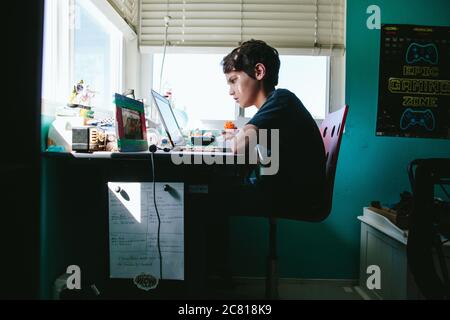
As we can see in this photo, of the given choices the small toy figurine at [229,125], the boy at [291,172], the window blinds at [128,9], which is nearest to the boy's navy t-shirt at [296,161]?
the boy at [291,172]

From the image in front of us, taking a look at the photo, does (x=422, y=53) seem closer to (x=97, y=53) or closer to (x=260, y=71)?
(x=260, y=71)

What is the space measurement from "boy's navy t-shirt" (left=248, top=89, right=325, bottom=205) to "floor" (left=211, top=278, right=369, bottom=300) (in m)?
0.85

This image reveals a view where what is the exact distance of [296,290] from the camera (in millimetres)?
1829

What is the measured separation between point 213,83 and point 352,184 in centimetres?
129

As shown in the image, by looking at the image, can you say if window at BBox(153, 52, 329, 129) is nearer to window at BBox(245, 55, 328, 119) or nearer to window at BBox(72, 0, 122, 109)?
window at BBox(245, 55, 328, 119)

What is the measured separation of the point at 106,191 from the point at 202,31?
1.48 m

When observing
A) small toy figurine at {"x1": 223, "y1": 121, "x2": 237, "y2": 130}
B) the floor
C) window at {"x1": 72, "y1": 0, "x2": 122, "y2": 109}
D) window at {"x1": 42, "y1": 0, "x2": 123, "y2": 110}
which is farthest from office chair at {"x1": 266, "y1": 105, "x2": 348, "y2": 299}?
window at {"x1": 72, "y1": 0, "x2": 122, "y2": 109}

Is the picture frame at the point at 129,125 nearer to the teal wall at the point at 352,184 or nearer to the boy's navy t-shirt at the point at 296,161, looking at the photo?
the boy's navy t-shirt at the point at 296,161

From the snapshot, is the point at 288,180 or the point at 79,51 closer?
the point at 288,180

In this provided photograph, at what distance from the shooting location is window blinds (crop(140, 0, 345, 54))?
6.66ft

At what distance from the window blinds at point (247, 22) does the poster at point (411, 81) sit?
0.40 meters

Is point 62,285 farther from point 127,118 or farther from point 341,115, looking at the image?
point 341,115

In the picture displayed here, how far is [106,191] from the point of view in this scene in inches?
43.8

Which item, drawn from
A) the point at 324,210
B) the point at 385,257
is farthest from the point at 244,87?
the point at 385,257
